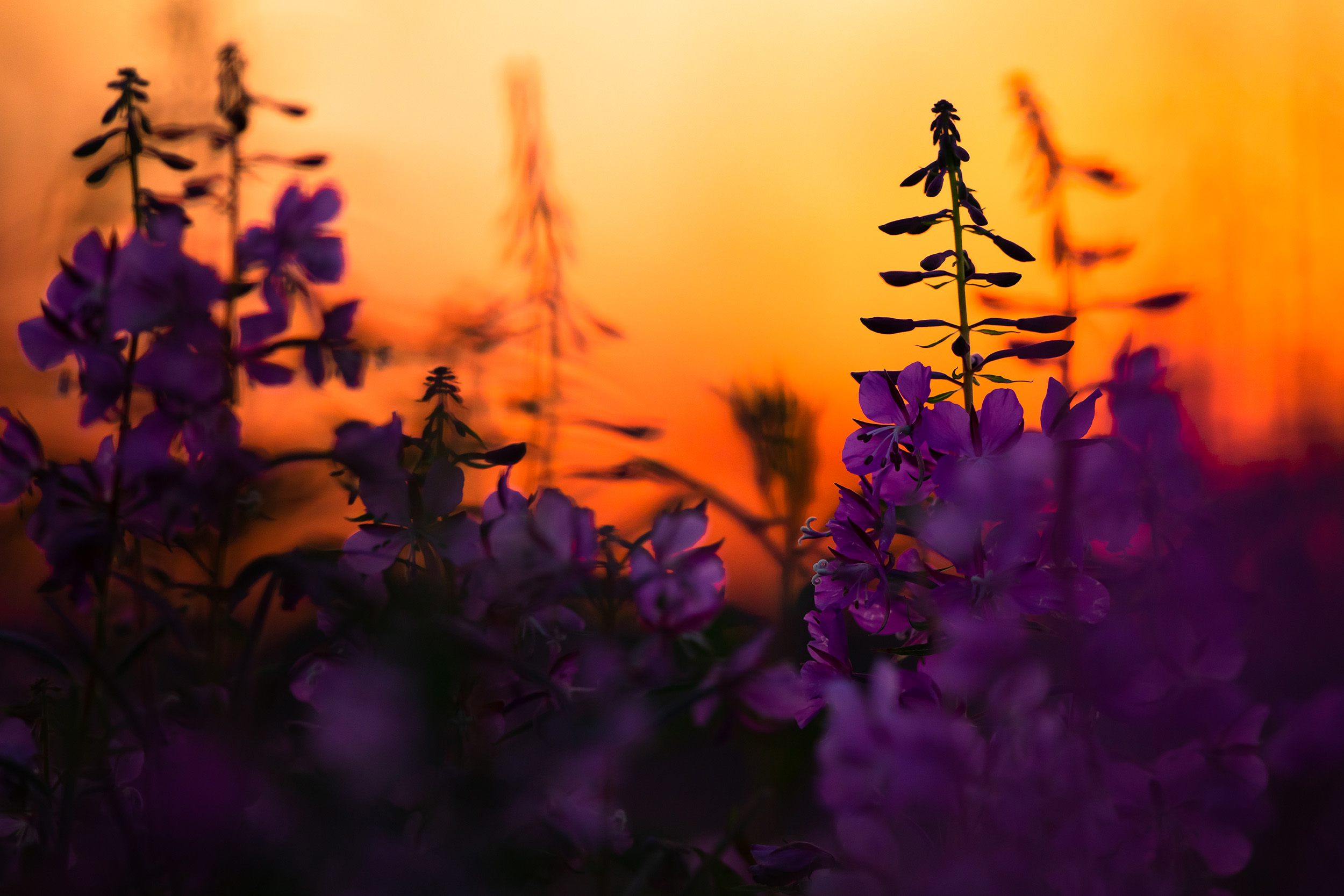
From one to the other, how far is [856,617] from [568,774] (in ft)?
1.37

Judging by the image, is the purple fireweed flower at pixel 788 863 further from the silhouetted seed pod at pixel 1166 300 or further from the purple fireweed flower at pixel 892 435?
the silhouetted seed pod at pixel 1166 300

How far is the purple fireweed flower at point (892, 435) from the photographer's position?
0.77 m

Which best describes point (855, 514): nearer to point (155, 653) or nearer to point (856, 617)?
point (856, 617)

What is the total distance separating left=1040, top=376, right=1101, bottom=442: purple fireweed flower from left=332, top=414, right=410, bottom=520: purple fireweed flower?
0.51 m

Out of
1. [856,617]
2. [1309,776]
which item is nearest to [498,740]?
[856,617]

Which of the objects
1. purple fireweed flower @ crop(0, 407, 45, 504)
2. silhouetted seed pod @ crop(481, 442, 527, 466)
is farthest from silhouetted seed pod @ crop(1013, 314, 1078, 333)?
purple fireweed flower @ crop(0, 407, 45, 504)

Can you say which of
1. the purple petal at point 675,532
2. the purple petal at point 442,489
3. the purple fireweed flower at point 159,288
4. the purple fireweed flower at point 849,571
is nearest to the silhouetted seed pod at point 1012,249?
the purple fireweed flower at point 849,571

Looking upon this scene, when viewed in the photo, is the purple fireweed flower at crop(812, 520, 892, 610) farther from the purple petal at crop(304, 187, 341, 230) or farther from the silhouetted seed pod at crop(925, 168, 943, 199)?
the purple petal at crop(304, 187, 341, 230)

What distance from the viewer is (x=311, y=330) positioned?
673 mm

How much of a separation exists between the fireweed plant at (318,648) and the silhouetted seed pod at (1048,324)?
0.36 m

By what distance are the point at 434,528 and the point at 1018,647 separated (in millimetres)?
450

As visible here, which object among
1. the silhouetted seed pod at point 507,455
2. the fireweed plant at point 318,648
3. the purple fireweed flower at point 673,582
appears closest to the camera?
the fireweed plant at point 318,648

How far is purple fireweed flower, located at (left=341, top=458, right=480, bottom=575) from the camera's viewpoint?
67 cm

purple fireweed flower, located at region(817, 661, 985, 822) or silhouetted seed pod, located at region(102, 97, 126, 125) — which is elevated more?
silhouetted seed pod, located at region(102, 97, 126, 125)
